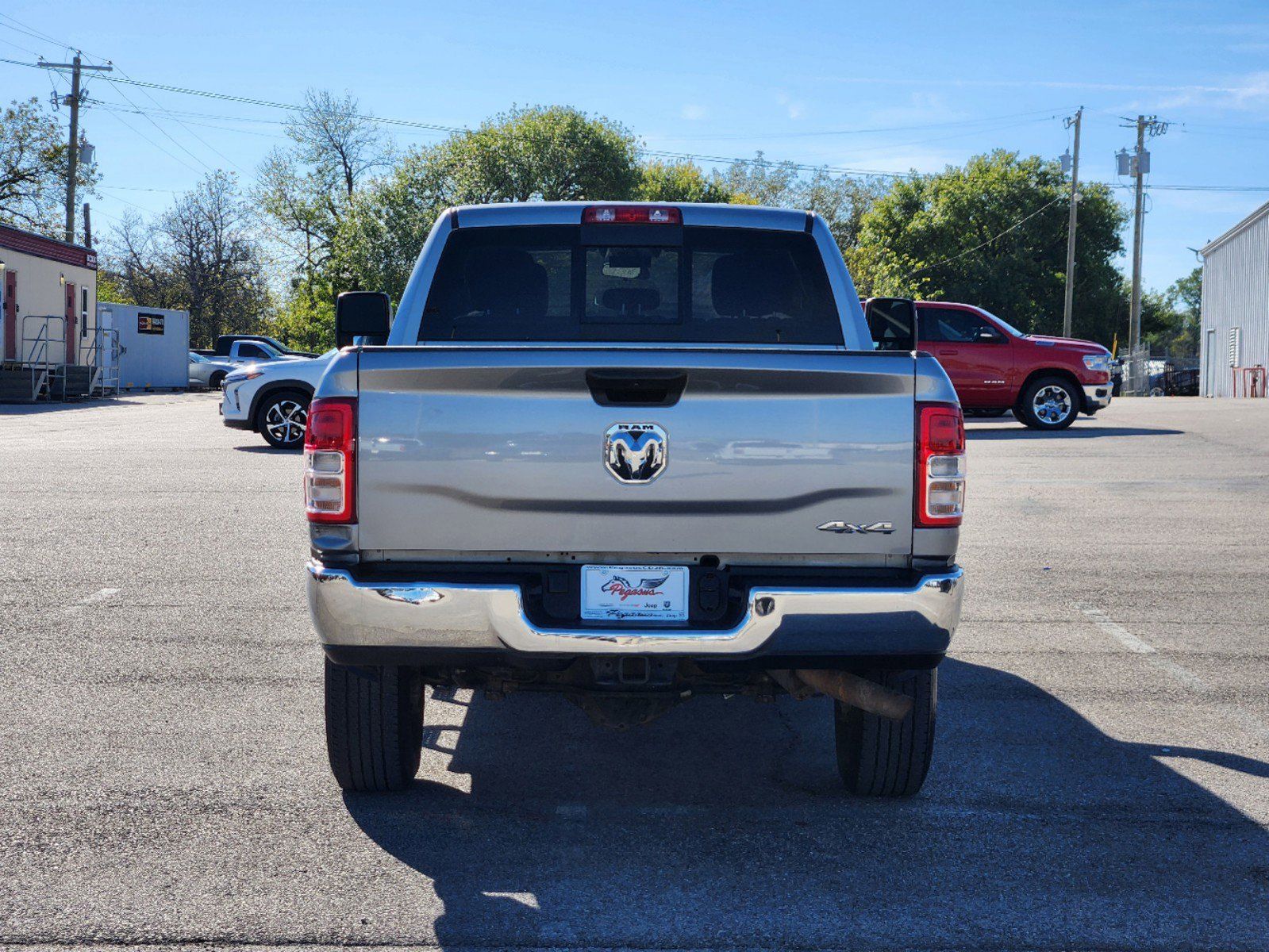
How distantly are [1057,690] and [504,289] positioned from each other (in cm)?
301

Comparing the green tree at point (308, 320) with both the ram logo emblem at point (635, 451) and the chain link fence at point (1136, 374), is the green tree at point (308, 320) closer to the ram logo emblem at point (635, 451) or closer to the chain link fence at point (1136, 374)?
the chain link fence at point (1136, 374)

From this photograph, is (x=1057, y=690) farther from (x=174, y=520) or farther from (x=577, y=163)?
(x=577, y=163)

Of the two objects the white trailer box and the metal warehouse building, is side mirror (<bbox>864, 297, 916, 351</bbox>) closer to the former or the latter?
the metal warehouse building

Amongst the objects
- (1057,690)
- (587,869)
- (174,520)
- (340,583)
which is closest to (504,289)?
(340,583)

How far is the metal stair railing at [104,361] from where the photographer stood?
3781cm

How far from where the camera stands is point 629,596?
369 cm

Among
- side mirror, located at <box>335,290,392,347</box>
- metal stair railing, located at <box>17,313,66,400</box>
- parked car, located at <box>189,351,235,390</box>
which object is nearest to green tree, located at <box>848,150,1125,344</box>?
parked car, located at <box>189,351,235,390</box>

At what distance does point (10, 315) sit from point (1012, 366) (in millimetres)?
26157

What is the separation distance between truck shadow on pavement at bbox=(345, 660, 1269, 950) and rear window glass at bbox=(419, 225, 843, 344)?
5.25ft

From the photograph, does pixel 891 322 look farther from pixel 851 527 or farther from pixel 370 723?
pixel 370 723

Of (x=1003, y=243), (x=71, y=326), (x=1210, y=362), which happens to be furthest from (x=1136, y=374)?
(x=71, y=326)

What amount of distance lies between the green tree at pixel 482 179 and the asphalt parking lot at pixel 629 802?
170ft

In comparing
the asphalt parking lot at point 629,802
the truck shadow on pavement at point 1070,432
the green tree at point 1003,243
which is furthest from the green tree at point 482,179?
the asphalt parking lot at point 629,802

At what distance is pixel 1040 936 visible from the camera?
328cm
